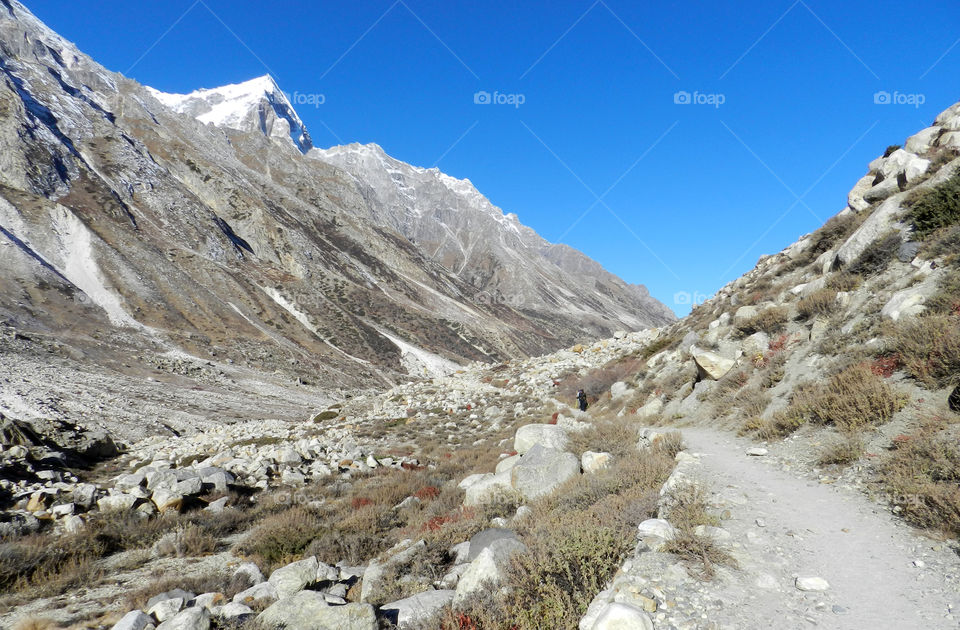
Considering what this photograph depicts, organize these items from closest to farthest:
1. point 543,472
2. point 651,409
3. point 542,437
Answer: point 543,472
point 542,437
point 651,409

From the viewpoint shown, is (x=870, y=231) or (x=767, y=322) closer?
(x=870, y=231)

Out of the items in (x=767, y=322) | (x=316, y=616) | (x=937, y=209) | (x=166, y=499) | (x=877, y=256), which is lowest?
(x=316, y=616)

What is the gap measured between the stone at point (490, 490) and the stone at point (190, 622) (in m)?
5.01

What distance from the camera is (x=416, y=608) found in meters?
4.98

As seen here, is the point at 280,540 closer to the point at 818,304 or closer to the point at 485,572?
the point at 485,572

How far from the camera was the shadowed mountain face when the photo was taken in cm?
5225

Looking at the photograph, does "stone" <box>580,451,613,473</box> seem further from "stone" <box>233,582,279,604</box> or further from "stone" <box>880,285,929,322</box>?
"stone" <box>880,285,929,322</box>

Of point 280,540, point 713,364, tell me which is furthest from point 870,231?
point 280,540

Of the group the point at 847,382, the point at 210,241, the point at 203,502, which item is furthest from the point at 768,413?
the point at 210,241

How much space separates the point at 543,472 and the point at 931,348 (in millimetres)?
6740

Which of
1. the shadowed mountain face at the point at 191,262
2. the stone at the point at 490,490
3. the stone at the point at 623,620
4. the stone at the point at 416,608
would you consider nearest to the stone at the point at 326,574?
the stone at the point at 416,608

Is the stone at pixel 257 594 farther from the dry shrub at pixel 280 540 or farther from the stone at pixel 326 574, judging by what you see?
the dry shrub at pixel 280 540

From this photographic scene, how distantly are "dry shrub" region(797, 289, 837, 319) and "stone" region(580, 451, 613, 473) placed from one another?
22.8ft

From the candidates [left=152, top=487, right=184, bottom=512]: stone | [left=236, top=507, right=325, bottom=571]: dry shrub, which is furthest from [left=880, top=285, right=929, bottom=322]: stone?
[left=152, top=487, right=184, bottom=512]: stone
